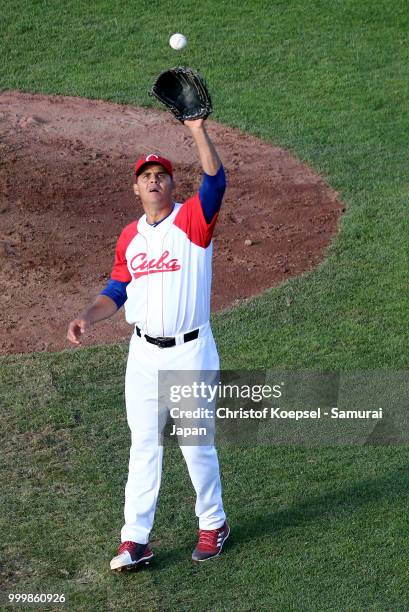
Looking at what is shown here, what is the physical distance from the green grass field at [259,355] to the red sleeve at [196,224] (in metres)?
1.77

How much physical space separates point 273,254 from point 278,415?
255 centimetres

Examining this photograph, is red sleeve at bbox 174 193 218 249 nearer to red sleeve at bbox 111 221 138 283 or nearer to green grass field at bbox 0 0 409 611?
red sleeve at bbox 111 221 138 283

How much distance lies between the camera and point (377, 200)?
34.8 ft

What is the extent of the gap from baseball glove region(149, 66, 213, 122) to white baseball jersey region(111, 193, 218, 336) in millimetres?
446

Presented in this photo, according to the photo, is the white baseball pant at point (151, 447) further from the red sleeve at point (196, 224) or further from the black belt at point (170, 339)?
the red sleeve at point (196, 224)

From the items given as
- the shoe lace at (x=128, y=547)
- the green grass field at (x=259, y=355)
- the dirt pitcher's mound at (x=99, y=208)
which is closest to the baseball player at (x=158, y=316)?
the shoe lace at (x=128, y=547)

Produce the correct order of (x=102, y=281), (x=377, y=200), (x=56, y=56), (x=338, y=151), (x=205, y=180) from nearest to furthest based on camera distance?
1. (x=205, y=180)
2. (x=102, y=281)
3. (x=377, y=200)
4. (x=338, y=151)
5. (x=56, y=56)

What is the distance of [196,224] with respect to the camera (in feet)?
19.2

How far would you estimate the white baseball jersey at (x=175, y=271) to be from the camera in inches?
231

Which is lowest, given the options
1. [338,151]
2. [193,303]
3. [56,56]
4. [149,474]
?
[149,474]

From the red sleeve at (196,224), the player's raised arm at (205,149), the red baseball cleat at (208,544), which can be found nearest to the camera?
the player's raised arm at (205,149)

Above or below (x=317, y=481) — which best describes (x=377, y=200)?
above

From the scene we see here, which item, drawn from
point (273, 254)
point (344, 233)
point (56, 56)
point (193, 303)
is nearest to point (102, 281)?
point (273, 254)

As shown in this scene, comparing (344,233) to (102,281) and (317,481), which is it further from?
(317,481)
